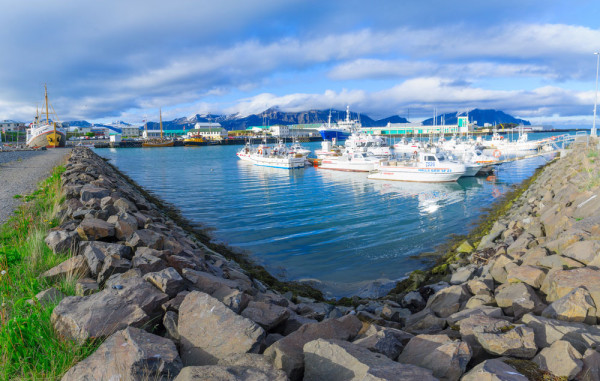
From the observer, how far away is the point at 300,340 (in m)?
3.85

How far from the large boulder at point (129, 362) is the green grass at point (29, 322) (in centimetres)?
34

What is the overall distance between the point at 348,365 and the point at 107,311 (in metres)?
2.55

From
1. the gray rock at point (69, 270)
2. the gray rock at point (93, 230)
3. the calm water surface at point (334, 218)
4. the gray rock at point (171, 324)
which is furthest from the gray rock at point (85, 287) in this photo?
the calm water surface at point (334, 218)

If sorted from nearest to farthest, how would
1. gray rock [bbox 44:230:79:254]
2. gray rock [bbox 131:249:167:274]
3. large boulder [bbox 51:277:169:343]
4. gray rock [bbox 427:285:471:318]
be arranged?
large boulder [bbox 51:277:169:343] < gray rock [bbox 131:249:167:274] < gray rock [bbox 44:230:79:254] < gray rock [bbox 427:285:471:318]

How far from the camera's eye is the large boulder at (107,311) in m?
3.81

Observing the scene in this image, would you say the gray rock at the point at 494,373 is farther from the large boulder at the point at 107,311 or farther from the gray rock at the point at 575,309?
the large boulder at the point at 107,311

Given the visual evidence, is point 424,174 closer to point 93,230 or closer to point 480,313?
point 480,313

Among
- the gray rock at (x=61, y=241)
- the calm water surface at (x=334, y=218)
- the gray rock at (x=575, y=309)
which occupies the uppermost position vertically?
the gray rock at (x=61, y=241)

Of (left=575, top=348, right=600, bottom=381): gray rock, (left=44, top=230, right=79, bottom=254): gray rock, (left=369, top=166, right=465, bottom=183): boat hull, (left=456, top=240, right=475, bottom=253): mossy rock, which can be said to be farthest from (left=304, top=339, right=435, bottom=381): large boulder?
(left=369, top=166, right=465, bottom=183): boat hull

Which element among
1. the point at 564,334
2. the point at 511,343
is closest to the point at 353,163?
the point at 564,334

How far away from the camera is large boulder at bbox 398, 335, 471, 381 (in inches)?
133

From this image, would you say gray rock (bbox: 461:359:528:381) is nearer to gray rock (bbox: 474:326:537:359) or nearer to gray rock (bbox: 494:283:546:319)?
gray rock (bbox: 474:326:537:359)

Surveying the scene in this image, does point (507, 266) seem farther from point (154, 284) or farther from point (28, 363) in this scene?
point (28, 363)

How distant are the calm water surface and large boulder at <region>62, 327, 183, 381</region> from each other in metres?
7.37
